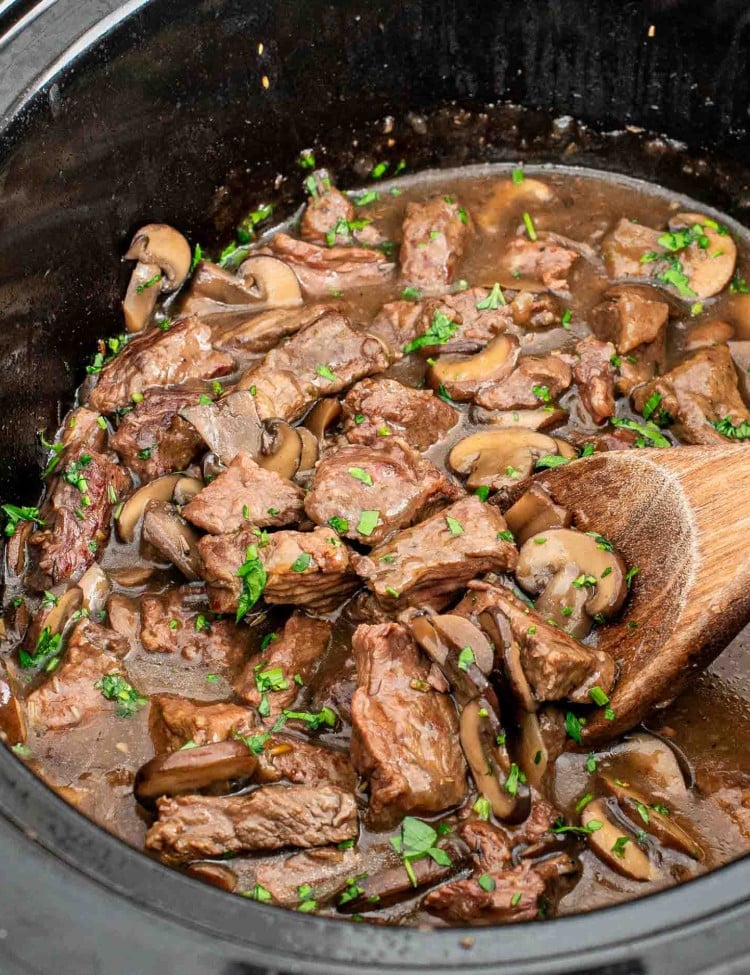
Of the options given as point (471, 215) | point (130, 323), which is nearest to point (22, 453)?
point (130, 323)

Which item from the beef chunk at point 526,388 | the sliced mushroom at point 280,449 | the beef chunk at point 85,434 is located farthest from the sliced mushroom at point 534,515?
the beef chunk at point 85,434

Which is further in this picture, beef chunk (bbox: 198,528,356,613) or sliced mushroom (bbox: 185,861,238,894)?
beef chunk (bbox: 198,528,356,613)

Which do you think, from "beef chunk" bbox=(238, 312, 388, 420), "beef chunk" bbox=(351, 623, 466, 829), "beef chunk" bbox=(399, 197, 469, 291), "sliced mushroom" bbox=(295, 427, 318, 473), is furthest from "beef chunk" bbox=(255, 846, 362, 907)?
"beef chunk" bbox=(399, 197, 469, 291)

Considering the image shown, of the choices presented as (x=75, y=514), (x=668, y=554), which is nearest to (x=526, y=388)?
(x=668, y=554)

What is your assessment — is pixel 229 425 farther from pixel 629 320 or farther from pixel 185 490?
pixel 629 320

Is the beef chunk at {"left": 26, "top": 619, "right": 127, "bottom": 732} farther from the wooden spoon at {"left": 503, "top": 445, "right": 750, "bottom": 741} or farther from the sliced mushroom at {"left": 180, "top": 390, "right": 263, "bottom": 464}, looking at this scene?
the wooden spoon at {"left": 503, "top": 445, "right": 750, "bottom": 741}

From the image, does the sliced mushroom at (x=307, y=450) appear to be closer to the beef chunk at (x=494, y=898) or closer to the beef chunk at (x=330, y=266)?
the beef chunk at (x=330, y=266)

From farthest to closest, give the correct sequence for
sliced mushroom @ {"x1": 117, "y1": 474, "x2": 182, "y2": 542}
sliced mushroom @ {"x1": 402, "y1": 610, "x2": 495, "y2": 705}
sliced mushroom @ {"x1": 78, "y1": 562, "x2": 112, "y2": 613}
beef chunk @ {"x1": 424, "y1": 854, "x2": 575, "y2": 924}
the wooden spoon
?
1. sliced mushroom @ {"x1": 117, "y1": 474, "x2": 182, "y2": 542}
2. sliced mushroom @ {"x1": 78, "y1": 562, "x2": 112, "y2": 613}
3. the wooden spoon
4. sliced mushroom @ {"x1": 402, "y1": 610, "x2": 495, "y2": 705}
5. beef chunk @ {"x1": 424, "y1": 854, "x2": 575, "y2": 924}
